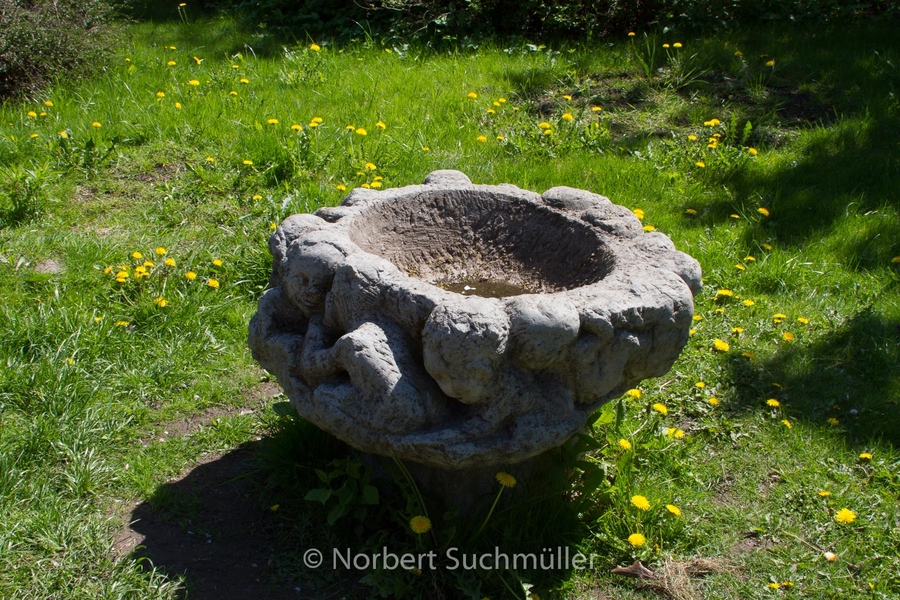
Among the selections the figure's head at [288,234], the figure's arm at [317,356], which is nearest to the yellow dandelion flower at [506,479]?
the figure's arm at [317,356]

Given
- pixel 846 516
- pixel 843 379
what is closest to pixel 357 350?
pixel 846 516

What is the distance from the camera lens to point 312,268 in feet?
8.99

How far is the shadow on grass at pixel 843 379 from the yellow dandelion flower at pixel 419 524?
1770 mm

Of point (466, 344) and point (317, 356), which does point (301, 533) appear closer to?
point (317, 356)

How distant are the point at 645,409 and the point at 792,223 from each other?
2.01m

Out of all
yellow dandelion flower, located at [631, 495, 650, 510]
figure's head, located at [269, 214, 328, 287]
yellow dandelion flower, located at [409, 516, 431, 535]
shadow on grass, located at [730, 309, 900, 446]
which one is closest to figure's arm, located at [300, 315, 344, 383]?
figure's head, located at [269, 214, 328, 287]

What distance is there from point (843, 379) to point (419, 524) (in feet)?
7.62

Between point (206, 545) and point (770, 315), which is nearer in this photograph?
point (206, 545)

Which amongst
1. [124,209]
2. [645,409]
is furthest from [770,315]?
[124,209]

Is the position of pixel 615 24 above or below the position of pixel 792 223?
above

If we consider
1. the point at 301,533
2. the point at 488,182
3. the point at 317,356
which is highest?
the point at 317,356

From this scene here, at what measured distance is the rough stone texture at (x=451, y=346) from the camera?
Answer: 2482 mm

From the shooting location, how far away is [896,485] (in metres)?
3.47

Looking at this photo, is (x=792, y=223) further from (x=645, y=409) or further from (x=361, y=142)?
(x=361, y=142)
